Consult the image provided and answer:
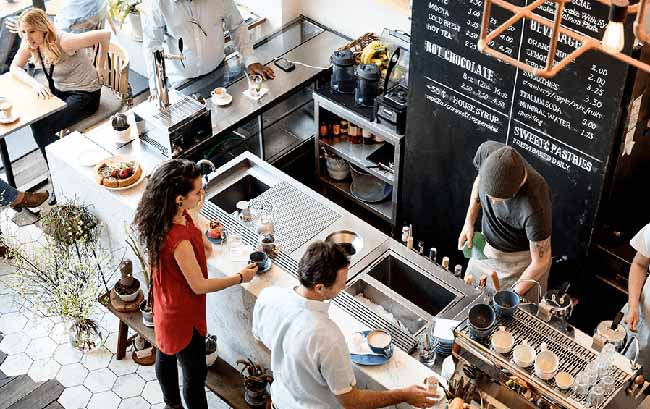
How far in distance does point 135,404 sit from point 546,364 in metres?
2.51

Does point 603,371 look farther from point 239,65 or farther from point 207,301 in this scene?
point 239,65

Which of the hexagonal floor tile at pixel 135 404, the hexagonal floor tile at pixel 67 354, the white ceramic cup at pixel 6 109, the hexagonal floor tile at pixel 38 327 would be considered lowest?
the hexagonal floor tile at pixel 135 404

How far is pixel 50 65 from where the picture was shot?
6457 millimetres

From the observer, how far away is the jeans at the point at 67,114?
6527 millimetres

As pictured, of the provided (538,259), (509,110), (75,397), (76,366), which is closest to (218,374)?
(75,397)

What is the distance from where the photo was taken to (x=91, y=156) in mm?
5418

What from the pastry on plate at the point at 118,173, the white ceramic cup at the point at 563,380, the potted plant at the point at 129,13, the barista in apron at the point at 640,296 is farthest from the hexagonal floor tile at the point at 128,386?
the potted plant at the point at 129,13

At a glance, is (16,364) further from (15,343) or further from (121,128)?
(121,128)

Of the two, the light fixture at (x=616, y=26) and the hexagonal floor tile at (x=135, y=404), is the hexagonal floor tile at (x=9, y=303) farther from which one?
the light fixture at (x=616, y=26)

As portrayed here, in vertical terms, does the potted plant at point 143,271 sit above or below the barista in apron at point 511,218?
below

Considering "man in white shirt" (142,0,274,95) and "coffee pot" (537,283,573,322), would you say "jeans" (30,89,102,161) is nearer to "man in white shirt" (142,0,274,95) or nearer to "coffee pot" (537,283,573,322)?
"man in white shirt" (142,0,274,95)

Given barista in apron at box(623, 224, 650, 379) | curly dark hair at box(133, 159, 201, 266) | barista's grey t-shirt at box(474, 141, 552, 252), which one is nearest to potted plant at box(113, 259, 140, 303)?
curly dark hair at box(133, 159, 201, 266)

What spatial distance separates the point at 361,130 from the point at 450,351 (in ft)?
7.57

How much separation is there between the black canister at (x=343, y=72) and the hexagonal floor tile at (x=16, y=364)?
8.39ft
